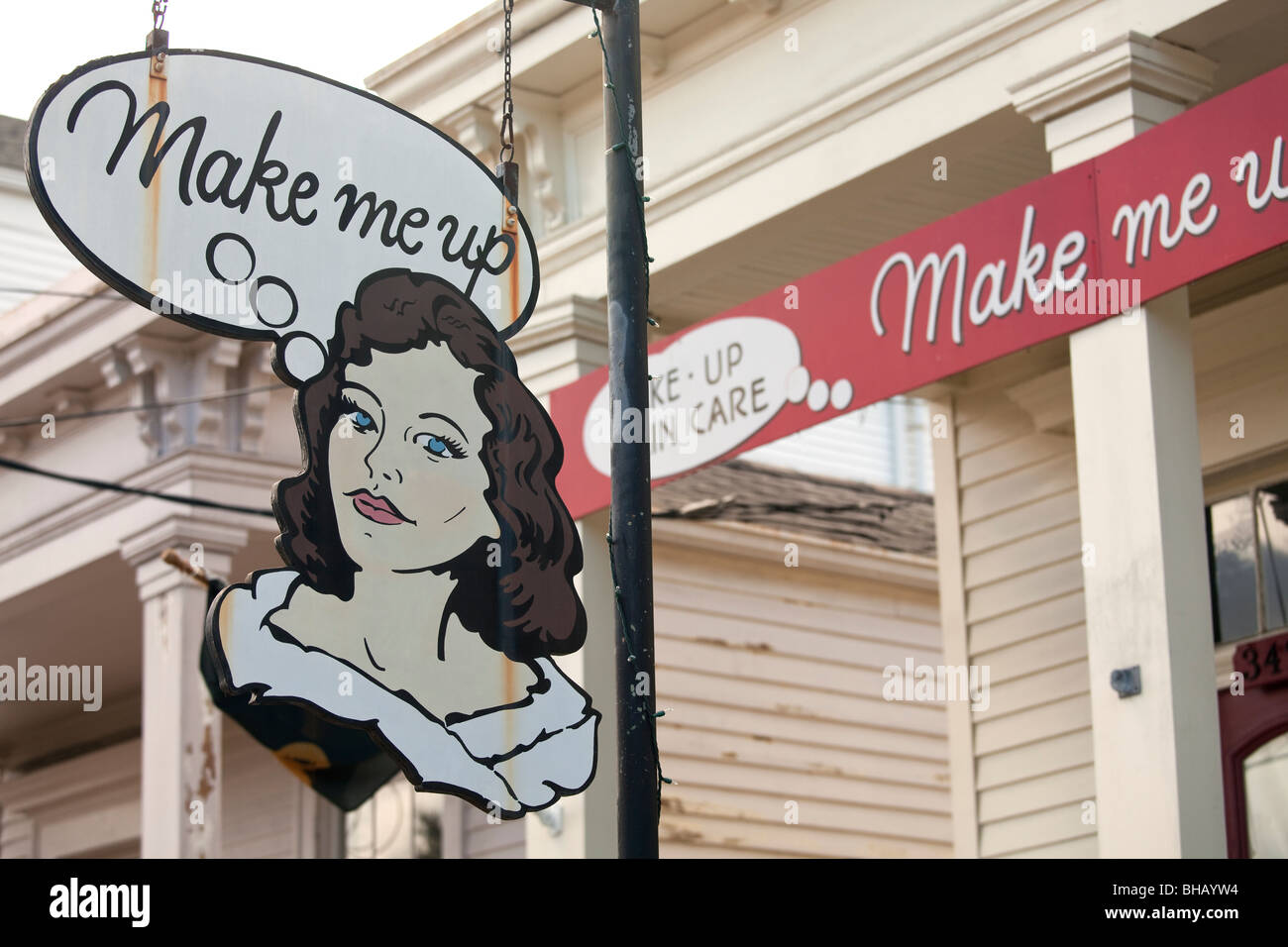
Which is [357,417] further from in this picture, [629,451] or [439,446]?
[629,451]

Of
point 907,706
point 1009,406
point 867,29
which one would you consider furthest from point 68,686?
point 867,29

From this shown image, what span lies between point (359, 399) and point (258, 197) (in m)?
0.59

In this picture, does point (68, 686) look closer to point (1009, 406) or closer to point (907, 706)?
point (907, 706)

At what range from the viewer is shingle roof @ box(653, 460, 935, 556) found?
1405 cm

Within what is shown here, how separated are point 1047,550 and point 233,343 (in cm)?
601

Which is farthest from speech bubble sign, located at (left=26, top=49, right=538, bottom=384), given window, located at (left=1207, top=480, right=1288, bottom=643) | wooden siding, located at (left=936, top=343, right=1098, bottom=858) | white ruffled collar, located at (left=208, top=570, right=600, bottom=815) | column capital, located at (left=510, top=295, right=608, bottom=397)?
wooden siding, located at (left=936, top=343, right=1098, bottom=858)

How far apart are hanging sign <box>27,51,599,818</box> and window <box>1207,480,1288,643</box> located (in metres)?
5.62

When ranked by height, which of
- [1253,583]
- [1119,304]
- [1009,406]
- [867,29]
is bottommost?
[1253,583]

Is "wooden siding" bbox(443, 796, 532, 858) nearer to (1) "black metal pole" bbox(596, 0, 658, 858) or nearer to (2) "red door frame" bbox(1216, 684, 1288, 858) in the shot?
(2) "red door frame" bbox(1216, 684, 1288, 858)

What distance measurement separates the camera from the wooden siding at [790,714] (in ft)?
45.2

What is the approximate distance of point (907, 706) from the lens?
15500 mm

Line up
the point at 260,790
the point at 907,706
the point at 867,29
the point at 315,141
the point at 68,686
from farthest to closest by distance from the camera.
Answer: the point at 68,686 → the point at 260,790 → the point at 907,706 → the point at 867,29 → the point at 315,141

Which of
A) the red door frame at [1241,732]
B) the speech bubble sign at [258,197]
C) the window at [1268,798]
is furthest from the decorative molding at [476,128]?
the speech bubble sign at [258,197]

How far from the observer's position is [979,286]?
25.6 feet
